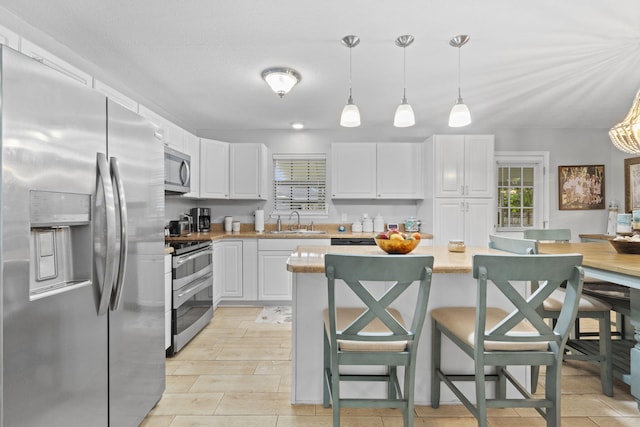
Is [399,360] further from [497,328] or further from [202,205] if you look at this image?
[202,205]

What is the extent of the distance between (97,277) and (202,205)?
361 cm

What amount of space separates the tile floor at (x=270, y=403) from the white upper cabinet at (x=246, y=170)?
2.19 metres

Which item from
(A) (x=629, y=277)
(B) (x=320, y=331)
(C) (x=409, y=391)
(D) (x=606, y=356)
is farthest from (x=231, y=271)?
(A) (x=629, y=277)

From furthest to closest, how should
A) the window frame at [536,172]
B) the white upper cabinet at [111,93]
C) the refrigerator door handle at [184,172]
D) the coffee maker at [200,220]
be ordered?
the window frame at [536,172], the coffee maker at [200,220], the refrigerator door handle at [184,172], the white upper cabinet at [111,93]

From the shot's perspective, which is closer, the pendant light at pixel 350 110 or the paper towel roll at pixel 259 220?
the pendant light at pixel 350 110

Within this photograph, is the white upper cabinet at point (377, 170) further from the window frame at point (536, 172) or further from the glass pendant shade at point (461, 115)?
the glass pendant shade at point (461, 115)

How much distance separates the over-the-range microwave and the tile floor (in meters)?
1.50

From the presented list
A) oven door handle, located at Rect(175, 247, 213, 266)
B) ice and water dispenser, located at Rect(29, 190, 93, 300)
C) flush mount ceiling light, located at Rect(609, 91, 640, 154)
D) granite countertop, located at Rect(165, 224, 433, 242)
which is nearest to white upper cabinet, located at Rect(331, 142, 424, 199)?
granite countertop, located at Rect(165, 224, 433, 242)

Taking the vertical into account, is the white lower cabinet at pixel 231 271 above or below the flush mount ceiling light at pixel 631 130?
below

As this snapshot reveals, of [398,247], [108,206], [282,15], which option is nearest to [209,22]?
[282,15]

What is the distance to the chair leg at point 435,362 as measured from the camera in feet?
6.61

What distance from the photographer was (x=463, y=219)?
173 inches

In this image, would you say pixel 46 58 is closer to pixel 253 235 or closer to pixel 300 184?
pixel 253 235

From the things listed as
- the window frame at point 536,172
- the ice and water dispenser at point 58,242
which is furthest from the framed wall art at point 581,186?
the ice and water dispenser at point 58,242
